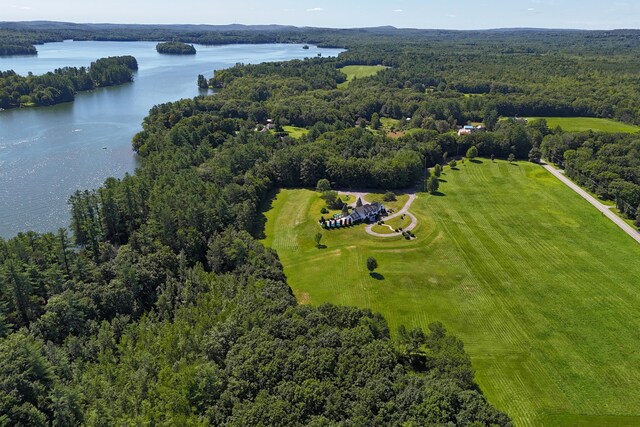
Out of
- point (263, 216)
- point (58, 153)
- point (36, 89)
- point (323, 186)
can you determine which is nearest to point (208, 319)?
point (263, 216)

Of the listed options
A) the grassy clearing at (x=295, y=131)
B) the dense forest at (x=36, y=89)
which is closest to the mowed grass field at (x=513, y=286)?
the grassy clearing at (x=295, y=131)

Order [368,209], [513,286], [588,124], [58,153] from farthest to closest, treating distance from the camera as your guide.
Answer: [588,124]
[58,153]
[368,209]
[513,286]

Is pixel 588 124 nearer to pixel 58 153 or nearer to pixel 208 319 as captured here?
pixel 208 319

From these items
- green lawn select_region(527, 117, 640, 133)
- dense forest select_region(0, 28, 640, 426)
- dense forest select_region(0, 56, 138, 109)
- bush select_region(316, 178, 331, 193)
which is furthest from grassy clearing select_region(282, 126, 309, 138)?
dense forest select_region(0, 56, 138, 109)

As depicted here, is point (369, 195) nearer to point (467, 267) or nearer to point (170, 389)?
point (467, 267)

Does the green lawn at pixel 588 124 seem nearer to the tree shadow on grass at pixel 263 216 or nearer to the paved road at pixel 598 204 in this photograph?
the paved road at pixel 598 204
